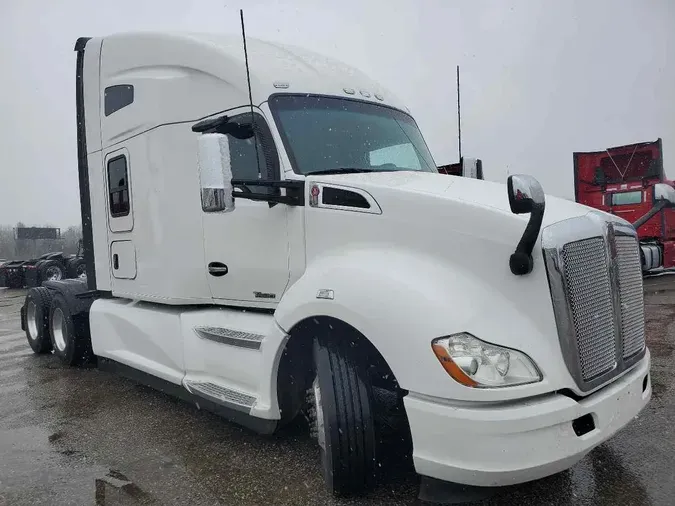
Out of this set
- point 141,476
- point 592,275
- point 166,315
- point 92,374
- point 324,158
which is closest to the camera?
point 592,275

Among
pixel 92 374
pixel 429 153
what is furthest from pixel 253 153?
pixel 92 374

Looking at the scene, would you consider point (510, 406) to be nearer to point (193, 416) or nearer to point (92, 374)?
point (193, 416)

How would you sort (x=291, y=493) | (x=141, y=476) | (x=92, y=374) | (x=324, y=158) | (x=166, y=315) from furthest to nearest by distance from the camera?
(x=92, y=374) < (x=166, y=315) < (x=324, y=158) < (x=141, y=476) < (x=291, y=493)

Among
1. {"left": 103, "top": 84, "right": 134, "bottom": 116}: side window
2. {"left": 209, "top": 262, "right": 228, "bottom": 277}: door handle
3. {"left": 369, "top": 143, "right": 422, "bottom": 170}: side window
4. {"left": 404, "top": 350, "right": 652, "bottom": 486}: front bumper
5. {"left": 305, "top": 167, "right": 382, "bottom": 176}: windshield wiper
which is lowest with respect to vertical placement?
{"left": 404, "top": 350, "right": 652, "bottom": 486}: front bumper

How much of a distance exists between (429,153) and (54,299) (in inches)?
192

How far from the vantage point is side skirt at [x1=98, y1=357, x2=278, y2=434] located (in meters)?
3.70

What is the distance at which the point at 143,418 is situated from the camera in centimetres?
483

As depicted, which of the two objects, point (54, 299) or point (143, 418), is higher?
point (54, 299)

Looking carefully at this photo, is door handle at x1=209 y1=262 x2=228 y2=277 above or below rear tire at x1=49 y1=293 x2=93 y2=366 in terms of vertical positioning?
above

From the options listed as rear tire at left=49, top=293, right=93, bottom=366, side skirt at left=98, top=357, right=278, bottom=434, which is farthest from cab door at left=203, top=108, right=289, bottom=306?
rear tire at left=49, top=293, right=93, bottom=366

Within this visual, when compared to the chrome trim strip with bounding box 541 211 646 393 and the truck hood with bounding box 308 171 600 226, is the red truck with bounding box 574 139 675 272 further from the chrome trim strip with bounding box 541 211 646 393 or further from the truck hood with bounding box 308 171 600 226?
the chrome trim strip with bounding box 541 211 646 393

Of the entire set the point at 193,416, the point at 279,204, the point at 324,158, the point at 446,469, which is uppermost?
the point at 324,158

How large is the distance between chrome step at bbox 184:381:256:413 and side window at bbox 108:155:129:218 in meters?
1.87

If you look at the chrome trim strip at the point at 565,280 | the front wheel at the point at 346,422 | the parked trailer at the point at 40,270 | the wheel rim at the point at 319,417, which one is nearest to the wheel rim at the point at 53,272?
the parked trailer at the point at 40,270
